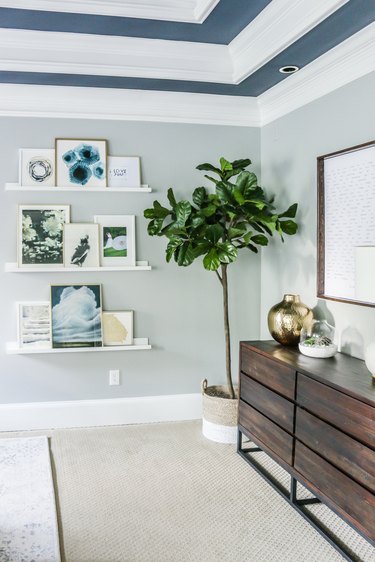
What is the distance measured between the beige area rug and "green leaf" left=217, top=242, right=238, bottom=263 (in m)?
1.22

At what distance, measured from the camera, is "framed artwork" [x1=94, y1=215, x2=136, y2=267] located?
13.1ft

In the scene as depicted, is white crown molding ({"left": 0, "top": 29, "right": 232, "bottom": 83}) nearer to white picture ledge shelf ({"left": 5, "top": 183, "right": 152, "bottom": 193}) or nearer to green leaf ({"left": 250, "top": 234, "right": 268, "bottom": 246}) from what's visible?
white picture ledge shelf ({"left": 5, "top": 183, "right": 152, "bottom": 193})

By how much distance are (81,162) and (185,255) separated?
3.40 ft

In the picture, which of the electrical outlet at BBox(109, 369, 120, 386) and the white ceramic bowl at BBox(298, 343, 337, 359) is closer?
the white ceramic bowl at BBox(298, 343, 337, 359)

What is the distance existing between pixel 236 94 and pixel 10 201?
1714 millimetres

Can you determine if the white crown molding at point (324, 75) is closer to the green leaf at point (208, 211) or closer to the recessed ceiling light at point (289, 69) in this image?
the recessed ceiling light at point (289, 69)

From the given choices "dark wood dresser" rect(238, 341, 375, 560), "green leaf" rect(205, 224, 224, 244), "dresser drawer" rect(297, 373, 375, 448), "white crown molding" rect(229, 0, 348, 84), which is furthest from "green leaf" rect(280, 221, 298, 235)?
"dresser drawer" rect(297, 373, 375, 448)

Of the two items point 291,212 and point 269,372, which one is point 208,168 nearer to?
point 291,212

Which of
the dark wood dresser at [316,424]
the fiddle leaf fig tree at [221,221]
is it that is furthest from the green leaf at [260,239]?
the dark wood dresser at [316,424]

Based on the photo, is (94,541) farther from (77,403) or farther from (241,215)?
(241,215)

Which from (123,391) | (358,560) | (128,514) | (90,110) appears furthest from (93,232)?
(358,560)

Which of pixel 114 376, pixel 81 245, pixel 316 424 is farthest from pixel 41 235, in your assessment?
pixel 316 424

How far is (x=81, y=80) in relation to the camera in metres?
3.62

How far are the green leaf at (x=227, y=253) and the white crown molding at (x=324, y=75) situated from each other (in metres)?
1.01
